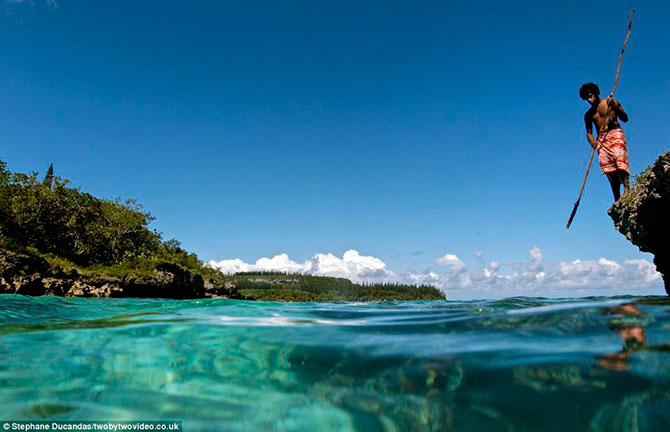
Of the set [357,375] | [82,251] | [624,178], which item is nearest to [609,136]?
[624,178]

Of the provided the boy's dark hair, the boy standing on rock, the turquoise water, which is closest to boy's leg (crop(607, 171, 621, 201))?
the boy standing on rock

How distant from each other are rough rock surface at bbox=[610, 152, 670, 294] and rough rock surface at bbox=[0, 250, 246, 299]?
20931 millimetres

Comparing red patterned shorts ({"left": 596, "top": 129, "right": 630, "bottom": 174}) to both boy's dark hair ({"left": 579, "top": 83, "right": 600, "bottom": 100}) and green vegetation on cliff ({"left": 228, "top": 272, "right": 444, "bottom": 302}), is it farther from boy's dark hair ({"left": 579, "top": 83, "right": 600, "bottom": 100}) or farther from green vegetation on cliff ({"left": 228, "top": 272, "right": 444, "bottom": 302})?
green vegetation on cliff ({"left": 228, "top": 272, "right": 444, "bottom": 302})

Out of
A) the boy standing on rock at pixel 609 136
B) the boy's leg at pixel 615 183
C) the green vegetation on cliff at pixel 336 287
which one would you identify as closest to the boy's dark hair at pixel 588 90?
the boy standing on rock at pixel 609 136

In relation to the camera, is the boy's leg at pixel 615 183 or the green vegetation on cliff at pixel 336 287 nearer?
the boy's leg at pixel 615 183

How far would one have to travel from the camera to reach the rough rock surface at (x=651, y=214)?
8258 mm

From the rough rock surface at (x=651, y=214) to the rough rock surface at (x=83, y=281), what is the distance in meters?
20.9

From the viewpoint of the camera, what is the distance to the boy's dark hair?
31.2 ft

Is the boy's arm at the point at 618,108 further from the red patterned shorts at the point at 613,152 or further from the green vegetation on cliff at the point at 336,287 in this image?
the green vegetation on cliff at the point at 336,287

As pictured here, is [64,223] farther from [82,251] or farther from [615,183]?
[615,183]

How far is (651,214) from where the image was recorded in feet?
28.8

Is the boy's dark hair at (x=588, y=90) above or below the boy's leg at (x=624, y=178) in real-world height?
above

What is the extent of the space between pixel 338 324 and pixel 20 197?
Result: 33336mm

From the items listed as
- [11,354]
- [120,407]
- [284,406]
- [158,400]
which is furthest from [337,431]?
[11,354]
